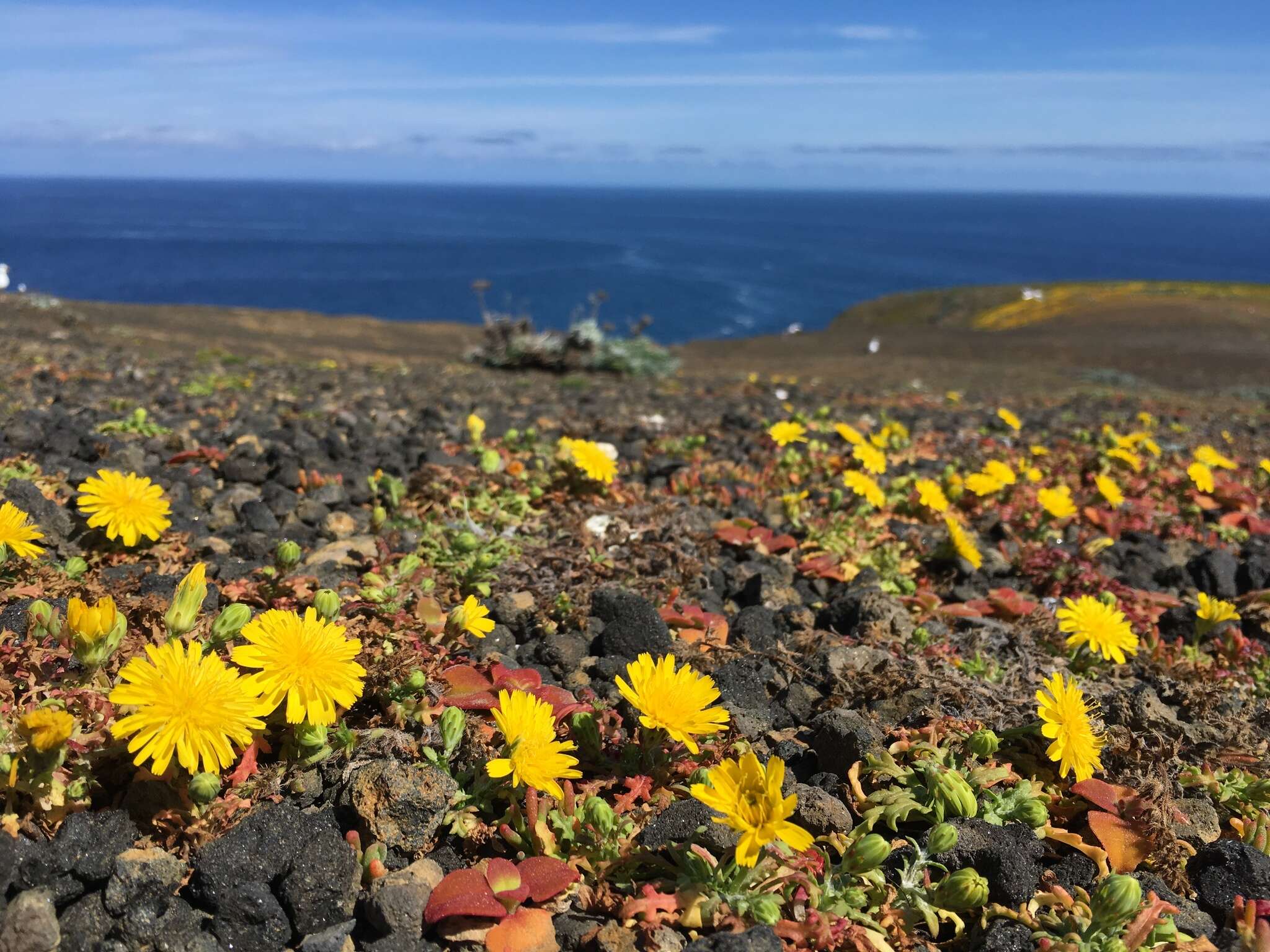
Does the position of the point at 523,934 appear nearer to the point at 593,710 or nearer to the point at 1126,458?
the point at 593,710

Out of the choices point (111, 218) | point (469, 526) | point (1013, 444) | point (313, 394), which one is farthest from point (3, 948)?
point (111, 218)

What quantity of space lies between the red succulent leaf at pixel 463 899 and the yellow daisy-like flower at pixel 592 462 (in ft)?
7.37

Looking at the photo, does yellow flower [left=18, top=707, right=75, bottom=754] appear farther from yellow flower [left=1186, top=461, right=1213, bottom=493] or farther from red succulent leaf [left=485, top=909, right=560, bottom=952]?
yellow flower [left=1186, top=461, right=1213, bottom=493]

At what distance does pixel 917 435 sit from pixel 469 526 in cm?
450

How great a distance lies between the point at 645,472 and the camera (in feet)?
16.1

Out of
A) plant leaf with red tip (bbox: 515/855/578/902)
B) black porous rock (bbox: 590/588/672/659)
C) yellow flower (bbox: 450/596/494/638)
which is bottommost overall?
plant leaf with red tip (bbox: 515/855/578/902)

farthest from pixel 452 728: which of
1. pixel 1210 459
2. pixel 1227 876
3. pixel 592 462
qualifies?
pixel 1210 459

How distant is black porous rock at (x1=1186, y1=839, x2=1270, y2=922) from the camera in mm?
1949

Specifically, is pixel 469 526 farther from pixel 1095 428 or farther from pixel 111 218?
pixel 111 218

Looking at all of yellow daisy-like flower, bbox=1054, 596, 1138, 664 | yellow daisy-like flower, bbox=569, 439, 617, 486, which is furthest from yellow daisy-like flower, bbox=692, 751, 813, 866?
yellow daisy-like flower, bbox=569, 439, 617, 486

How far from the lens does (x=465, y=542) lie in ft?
10.7

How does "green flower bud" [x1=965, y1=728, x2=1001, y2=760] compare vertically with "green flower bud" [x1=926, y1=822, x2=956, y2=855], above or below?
above

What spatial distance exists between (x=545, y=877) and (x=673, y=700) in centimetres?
46

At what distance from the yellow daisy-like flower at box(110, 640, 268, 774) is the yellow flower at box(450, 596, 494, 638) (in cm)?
76
